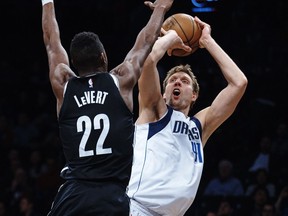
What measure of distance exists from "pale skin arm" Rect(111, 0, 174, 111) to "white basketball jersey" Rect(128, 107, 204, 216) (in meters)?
1.16

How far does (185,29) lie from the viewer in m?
6.29

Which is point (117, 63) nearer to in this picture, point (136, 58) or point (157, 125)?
point (157, 125)

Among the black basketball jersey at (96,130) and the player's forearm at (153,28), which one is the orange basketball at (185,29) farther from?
the black basketball jersey at (96,130)

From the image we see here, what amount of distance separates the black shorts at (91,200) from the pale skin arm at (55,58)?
555 millimetres

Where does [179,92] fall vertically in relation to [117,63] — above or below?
above

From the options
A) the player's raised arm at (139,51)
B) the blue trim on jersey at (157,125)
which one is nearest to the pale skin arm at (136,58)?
the player's raised arm at (139,51)

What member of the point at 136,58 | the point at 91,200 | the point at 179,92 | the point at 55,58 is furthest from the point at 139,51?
the point at 179,92

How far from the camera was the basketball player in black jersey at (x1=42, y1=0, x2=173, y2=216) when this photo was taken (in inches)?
178

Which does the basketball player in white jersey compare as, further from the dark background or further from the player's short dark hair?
the dark background

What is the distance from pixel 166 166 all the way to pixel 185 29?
129cm

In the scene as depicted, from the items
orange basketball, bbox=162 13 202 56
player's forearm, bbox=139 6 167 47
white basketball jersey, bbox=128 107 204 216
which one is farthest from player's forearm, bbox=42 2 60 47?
orange basketball, bbox=162 13 202 56

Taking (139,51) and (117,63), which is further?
(117,63)

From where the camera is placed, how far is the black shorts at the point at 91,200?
4473 mm

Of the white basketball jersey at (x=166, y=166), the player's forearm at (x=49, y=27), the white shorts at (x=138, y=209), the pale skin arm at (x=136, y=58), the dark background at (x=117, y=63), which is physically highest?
the player's forearm at (x=49, y=27)
